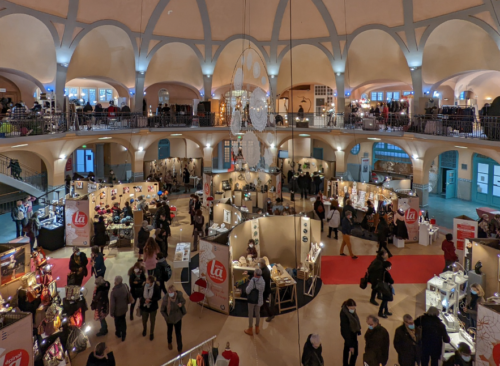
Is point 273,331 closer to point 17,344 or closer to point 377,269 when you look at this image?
point 377,269

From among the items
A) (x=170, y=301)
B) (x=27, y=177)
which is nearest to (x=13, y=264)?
(x=170, y=301)

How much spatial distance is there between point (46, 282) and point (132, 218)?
5.07 meters

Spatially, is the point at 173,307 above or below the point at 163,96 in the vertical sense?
below

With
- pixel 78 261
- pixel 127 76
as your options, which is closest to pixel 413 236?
pixel 78 261

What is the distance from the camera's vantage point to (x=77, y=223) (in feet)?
43.5

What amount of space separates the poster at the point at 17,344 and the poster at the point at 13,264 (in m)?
3.03

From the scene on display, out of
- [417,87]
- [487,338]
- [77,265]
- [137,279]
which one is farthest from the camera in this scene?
[417,87]

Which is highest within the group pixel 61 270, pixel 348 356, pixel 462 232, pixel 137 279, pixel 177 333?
pixel 462 232

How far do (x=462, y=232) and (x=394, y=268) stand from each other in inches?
96.6

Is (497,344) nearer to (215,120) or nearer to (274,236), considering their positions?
(274,236)

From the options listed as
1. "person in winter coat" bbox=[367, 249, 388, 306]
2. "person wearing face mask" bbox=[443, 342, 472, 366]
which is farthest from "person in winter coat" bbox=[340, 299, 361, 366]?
"person in winter coat" bbox=[367, 249, 388, 306]

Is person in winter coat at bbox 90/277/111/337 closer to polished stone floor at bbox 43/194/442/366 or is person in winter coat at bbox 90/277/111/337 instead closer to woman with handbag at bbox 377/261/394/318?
polished stone floor at bbox 43/194/442/366

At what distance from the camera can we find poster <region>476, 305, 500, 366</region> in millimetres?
6016

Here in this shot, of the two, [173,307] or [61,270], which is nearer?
[173,307]
